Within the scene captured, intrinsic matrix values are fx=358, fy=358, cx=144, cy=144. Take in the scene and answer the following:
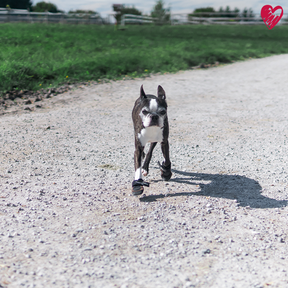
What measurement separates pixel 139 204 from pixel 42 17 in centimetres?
4122

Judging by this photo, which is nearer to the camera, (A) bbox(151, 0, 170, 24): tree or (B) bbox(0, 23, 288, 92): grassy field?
(B) bbox(0, 23, 288, 92): grassy field

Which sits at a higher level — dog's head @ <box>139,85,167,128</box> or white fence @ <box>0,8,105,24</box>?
white fence @ <box>0,8,105,24</box>

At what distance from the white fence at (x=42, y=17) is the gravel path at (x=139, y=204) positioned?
34.4m

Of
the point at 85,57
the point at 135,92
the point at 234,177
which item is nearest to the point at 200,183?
the point at 234,177

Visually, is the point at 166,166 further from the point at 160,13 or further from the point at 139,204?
the point at 160,13

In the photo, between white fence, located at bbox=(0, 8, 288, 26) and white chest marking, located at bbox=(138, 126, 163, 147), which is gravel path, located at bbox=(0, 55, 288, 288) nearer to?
white chest marking, located at bbox=(138, 126, 163, 147)

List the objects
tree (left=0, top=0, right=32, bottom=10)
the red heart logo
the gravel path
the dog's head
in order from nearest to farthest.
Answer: the gravel path
the dog's head
the red heart logo
tree (left=0, top=0, right=32, bottom=10)

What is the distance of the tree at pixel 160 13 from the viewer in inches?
1644

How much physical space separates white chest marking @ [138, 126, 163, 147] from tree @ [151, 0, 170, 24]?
3854 centimetres

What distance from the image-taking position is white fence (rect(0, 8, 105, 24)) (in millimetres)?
37812

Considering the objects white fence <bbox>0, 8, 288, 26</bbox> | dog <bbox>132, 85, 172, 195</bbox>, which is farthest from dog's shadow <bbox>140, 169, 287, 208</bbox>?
white fence <bbox>0, 8, 288, 26</bbox>

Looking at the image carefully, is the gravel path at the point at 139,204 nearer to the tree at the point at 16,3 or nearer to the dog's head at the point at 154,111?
the dog's head at the point at 154,111

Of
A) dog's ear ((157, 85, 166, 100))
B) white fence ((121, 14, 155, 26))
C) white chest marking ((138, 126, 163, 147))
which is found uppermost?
white fence ((121, 14, 155, 26))

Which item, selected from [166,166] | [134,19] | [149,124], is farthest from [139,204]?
[134,19]
